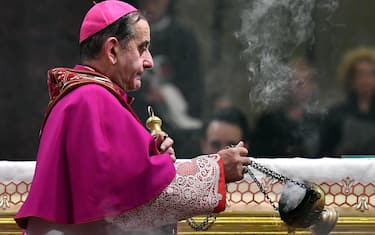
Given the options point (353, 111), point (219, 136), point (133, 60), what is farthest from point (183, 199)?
point (353, 111)

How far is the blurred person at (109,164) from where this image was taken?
3561mm

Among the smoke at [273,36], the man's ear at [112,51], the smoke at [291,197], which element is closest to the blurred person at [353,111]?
the smoke at [273,36]

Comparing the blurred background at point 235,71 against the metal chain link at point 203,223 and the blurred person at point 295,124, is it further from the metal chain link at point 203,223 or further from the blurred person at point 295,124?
the metal chain link at point 203,223

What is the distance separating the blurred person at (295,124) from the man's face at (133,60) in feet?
5.51

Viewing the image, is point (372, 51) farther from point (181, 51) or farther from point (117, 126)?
point (117, 126)

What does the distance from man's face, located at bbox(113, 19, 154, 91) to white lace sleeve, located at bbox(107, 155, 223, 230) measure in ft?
1.16

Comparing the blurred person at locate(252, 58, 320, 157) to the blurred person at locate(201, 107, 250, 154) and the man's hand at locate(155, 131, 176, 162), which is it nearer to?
the blurred person at locate(201, 107, 250, 154)

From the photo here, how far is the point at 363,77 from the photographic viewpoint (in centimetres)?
550

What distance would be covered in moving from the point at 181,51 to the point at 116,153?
2098 millimetres

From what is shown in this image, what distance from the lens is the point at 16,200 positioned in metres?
5.05

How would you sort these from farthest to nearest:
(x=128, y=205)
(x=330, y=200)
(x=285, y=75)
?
1. (x=285, y=75)
2. (x=330, y=200)
3. (x=128, y=205)

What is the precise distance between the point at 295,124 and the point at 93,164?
7.00 feet

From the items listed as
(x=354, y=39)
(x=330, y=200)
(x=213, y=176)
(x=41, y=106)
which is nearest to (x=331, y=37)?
(x=354, y=39)

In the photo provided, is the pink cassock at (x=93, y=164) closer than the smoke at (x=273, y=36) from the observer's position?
Yes
